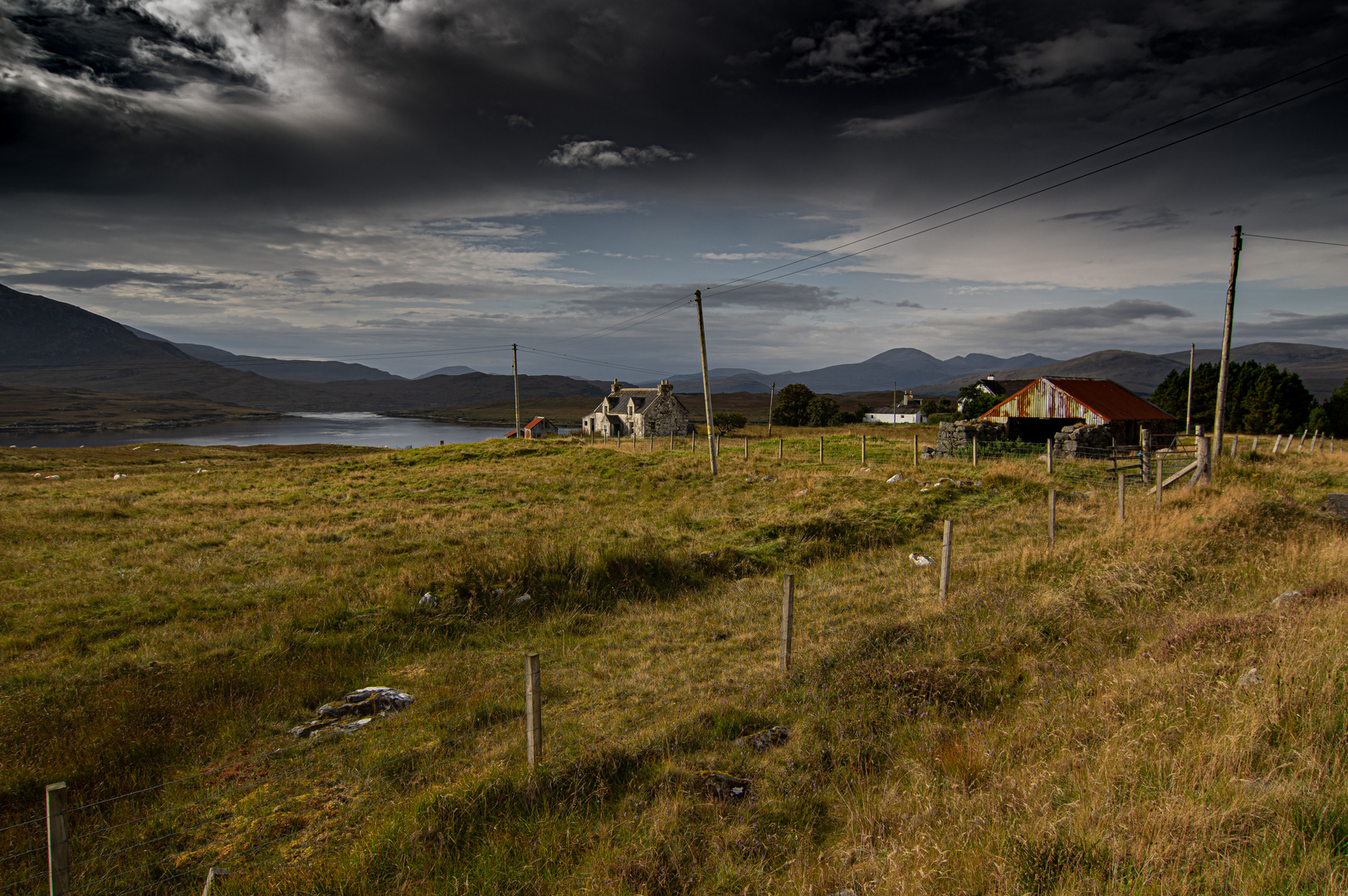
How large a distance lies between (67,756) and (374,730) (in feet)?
11.3

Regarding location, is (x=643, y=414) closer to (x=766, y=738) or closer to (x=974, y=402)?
(x=974, y=402)

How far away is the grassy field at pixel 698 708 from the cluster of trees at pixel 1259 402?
3129 inches

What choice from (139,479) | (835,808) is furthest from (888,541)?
(139,479)

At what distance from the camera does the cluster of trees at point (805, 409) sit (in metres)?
97.9

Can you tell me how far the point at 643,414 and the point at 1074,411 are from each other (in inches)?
1907

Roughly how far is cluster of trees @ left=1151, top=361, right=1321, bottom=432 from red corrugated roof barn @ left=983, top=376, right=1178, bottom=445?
44338 mm

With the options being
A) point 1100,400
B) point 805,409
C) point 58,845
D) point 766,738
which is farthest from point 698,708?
point 805,409

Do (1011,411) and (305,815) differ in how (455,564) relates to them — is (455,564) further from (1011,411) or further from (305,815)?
(1011,411)

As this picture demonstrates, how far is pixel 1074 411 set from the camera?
117 feet

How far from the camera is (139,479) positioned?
101 ft

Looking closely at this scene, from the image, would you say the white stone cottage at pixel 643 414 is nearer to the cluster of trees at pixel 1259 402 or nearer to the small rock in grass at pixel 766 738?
the cluster of trees at pixel 1259 402

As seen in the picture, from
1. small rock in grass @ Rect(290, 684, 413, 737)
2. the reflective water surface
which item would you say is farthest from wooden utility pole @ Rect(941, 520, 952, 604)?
the reflective water surface

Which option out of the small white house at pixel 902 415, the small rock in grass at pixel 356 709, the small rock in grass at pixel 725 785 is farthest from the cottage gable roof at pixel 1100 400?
the small white house at pixel 902 415

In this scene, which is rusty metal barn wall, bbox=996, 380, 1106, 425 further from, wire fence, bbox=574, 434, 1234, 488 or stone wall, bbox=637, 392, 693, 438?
stone wall, bbox=637, 392, 693, 438
